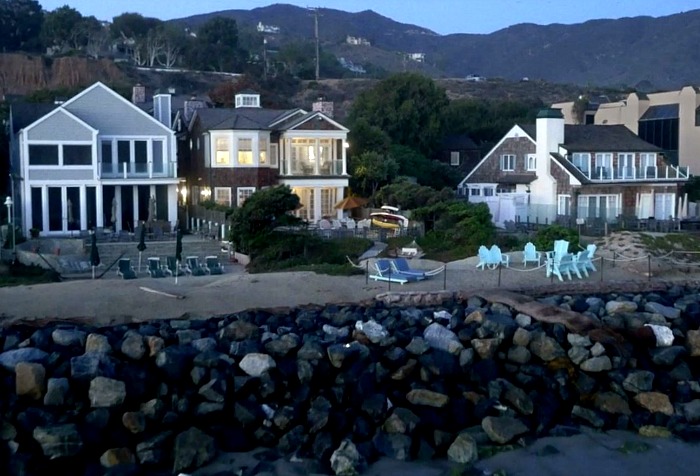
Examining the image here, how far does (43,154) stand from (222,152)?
708cm

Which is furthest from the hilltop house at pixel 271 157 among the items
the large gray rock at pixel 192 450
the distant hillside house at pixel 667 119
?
the large gray rock at pixel 192 450

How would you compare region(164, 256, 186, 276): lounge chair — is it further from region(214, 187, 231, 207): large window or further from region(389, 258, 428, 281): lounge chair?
region(214, 187, 231, 207): large window

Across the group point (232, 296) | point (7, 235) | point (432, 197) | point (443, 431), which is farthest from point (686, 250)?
point (7, 235)

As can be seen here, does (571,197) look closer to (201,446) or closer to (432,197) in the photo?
(432,197)

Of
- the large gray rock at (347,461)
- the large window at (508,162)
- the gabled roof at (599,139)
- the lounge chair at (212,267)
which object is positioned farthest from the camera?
the large window at (508,162)

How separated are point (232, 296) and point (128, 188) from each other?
19.3m

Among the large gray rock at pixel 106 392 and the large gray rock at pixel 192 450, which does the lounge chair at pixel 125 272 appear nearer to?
the large gray rock at pixel 106 392

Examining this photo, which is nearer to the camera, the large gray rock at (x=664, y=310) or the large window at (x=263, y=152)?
the large gray rock at (x=664, y=310)

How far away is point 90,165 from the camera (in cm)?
3625

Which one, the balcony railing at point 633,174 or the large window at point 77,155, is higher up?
the large window at point 77,155

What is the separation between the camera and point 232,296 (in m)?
19.8

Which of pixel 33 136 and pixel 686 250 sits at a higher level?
pixel 33 136

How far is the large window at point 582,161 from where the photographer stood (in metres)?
40.1

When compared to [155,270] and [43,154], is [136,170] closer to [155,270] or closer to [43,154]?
[43,154]
